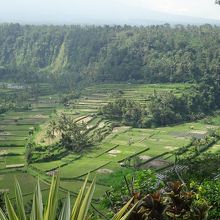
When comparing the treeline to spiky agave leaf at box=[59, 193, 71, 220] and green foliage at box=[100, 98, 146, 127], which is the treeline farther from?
spiky agave leaf at box=[59, 193, 71, 220]

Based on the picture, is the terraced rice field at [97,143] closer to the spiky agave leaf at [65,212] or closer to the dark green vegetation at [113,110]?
the dark green vegetation at [113,110]

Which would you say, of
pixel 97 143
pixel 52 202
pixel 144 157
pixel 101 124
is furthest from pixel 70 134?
pixel 52 202

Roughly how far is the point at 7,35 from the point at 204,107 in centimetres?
6449

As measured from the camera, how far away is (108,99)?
59688mm

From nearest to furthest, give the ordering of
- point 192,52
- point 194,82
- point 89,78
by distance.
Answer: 1. point 194,82
2. point 192,52
3. point 89,78

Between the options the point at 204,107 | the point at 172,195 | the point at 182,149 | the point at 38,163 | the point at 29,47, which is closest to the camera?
the point at 172,195

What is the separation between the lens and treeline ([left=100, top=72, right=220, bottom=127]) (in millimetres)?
51594

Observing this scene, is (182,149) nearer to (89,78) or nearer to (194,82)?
(194,82)

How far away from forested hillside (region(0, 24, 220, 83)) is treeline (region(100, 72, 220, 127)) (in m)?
9.81

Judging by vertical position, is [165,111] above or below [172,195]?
below

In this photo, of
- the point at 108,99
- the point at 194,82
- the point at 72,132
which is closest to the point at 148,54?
the point at 194,82

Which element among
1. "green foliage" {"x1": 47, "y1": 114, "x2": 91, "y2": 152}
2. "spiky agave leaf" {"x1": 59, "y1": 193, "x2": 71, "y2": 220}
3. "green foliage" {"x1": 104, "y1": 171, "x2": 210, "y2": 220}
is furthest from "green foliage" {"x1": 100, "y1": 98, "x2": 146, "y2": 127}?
"spiky agave leaf" {"x1": 59, "y1": 193, "x2": 71, "y2": 220}

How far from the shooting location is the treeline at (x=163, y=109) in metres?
51.6

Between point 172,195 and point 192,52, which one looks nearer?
point 172,195
